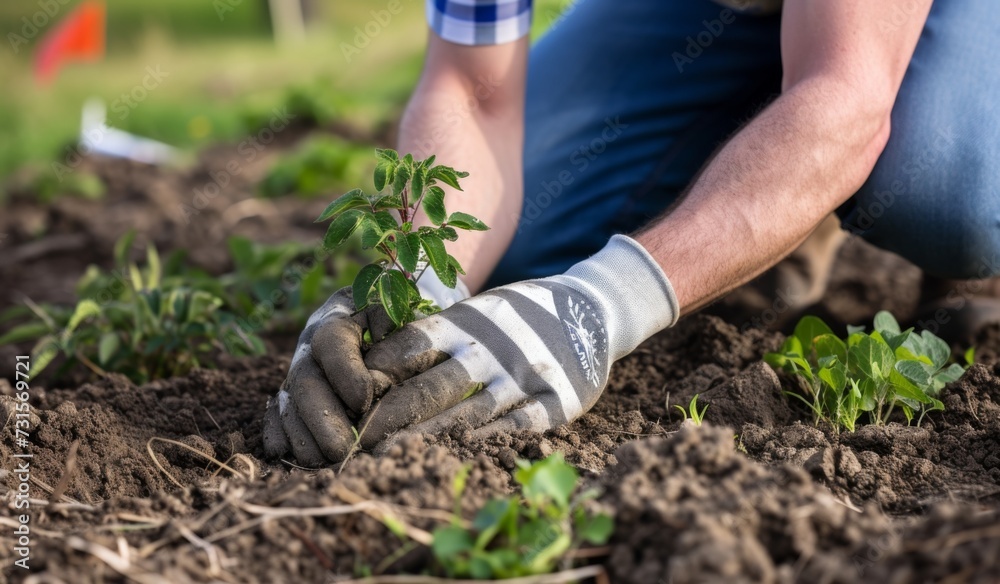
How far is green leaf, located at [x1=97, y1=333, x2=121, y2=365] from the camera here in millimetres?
2207

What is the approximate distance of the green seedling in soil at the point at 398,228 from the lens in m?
1.59

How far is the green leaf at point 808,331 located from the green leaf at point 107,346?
62.9 inches

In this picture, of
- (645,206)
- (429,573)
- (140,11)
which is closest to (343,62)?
(140,11)

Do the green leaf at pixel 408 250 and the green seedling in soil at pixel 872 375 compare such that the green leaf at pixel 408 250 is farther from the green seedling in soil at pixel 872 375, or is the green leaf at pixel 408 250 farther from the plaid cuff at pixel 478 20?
the plaid cuff at pixel 478 20

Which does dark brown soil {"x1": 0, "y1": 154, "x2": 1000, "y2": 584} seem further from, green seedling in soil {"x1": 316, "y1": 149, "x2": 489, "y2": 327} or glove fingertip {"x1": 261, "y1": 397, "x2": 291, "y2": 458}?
green seedling in soil {"x1": 316, "y1": 149, "x2": 489, "y2": 327}

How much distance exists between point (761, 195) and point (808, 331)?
360 mm

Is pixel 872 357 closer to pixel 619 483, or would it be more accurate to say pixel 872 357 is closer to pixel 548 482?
pixel 619 483

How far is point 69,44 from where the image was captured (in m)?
5.59

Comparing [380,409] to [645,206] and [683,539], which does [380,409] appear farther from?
[645,206]

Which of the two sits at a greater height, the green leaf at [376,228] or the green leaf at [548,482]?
the green leaf at [376,228]

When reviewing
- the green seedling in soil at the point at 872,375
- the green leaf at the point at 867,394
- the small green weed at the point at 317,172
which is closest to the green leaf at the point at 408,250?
the green seedling in soil at the point at 872,375

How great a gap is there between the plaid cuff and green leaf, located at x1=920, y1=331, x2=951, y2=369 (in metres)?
1.21

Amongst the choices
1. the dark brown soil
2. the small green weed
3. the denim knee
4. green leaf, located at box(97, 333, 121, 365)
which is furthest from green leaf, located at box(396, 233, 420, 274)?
the small green weed

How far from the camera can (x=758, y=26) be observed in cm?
267
